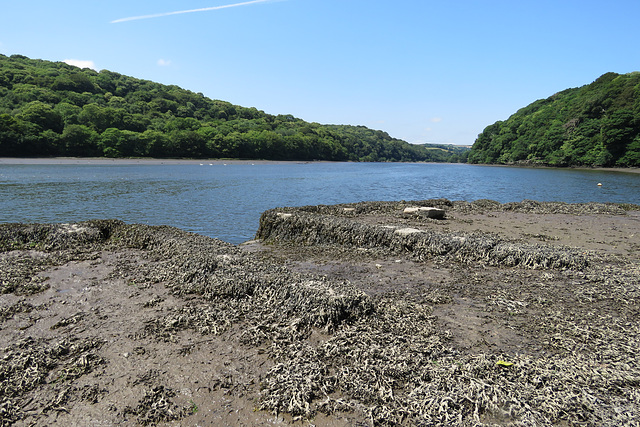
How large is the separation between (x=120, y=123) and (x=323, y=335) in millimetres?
108985

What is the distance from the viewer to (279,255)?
9.29 m

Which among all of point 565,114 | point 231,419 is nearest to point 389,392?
point 231,419

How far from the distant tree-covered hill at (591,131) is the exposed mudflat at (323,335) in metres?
76.2

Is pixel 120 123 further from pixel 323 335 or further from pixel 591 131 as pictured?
pixel 591 131

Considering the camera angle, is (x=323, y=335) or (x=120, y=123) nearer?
(x=323, y=335)

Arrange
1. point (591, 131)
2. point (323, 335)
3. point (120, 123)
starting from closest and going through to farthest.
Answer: point (323, 335) → point (591, 131) → point (120, 123)

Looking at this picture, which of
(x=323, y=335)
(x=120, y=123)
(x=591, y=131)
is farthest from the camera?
(x=120, y=123)

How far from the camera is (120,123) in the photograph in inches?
3701

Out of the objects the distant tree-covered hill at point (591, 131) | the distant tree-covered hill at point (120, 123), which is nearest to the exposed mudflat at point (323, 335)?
the distant tree-covered hill at point (591, 131)

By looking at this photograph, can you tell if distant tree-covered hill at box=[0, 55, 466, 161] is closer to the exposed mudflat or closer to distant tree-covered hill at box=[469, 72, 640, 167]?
distant tree-covered hill at box=[469, 72, 640, 167]

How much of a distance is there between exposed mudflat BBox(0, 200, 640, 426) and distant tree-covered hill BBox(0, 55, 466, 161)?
7918 cm

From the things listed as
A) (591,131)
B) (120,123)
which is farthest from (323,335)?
(120,123)

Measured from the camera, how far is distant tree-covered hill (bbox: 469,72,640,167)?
64000mm

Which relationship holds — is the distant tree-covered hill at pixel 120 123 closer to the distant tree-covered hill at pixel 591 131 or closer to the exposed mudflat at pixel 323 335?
the distant tree-covered hill at pixel 591 131
